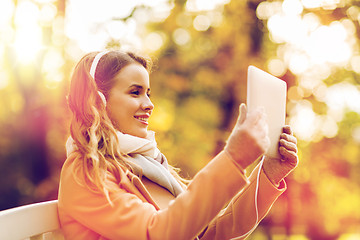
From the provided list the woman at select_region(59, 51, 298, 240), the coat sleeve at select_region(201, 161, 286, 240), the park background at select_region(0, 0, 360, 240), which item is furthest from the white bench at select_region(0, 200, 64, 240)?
the park background at select_region(0, 0, 360, 240)

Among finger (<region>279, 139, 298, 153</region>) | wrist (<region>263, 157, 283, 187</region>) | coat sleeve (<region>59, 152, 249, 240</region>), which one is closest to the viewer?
coat sleeve (<region>59, 152, 249, 240</region>)

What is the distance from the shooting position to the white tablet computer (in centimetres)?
121

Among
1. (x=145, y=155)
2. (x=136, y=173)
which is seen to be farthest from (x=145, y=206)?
(x=145, y=155)

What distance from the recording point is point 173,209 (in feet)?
3.63

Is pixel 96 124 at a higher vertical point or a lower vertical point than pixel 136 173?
higher

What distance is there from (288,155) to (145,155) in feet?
1.70

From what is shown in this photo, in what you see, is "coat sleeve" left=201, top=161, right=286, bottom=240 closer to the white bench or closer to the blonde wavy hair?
the blonde wavy hair

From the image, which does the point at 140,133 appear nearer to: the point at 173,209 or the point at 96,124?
the point at 96,124

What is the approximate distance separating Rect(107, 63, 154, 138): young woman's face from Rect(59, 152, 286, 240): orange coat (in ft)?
0.70

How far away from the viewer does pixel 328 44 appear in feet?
24.4

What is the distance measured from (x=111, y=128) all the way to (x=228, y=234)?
64cm

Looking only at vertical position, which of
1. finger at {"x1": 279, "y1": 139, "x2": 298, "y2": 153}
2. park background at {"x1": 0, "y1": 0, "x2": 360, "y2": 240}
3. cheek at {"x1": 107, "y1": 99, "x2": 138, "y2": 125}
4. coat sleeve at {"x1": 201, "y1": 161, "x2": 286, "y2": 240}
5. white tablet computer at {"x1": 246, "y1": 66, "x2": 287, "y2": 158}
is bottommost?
park background at {"x1": 0, "y1": 0, "x2": 360, "y2": 240}

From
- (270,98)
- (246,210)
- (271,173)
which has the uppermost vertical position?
(270,98)

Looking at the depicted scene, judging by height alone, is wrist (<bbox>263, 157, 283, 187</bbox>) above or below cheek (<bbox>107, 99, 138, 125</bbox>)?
below
